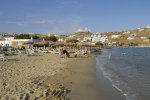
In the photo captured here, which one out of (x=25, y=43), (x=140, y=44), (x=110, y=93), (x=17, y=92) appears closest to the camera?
(x=17, y=92)

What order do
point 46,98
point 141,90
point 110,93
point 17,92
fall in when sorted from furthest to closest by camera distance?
point 141,90 → point 110,93 → point 17,92 → point 46,98

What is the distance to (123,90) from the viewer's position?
Result: 13383mm

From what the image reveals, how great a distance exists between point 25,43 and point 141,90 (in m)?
50.9

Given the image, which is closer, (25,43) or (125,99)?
(125,99)

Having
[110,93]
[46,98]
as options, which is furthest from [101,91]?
[46,98]

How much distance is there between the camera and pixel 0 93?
1021 centimetres

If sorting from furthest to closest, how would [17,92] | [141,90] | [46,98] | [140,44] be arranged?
1. [140,44]
2. [141,90]
3. [17,92]
4. [46,98]

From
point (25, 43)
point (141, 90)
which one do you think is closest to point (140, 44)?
point (25, 43)

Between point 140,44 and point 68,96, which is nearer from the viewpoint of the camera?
point 68,96

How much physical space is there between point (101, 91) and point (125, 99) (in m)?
2.06

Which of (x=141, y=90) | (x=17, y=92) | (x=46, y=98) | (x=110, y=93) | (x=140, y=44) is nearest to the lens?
(x=46, y=98)

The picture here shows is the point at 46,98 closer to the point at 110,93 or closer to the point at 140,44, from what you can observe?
the point at 110,93

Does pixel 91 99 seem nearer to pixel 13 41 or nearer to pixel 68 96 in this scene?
pixel 68 96

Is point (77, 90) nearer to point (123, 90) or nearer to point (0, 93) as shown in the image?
point (123, 90)
